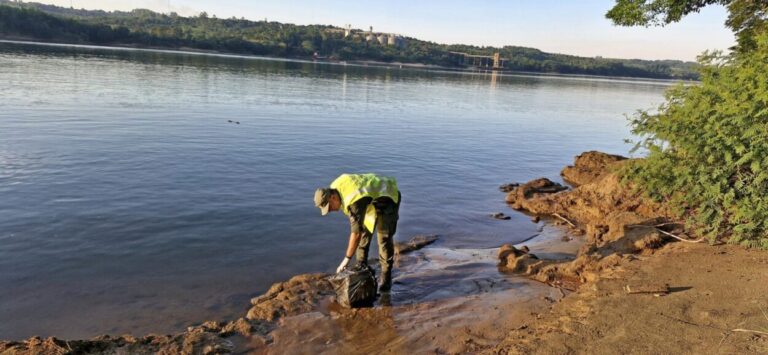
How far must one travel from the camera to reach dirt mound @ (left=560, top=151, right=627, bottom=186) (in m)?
15.6

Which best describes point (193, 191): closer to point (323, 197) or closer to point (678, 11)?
point (323, 197)

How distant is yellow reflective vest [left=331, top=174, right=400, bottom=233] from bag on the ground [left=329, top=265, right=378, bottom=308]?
0.72m

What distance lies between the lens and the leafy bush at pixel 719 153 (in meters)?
6.92

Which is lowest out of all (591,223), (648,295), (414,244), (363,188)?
(414,244)

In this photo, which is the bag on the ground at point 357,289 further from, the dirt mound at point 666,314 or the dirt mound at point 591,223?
the dirt mound at point 591,223

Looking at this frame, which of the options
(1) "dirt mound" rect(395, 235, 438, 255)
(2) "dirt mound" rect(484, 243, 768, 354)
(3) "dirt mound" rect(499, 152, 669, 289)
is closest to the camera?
(2) "dirt mound" rect(484, 243, 768, 354)

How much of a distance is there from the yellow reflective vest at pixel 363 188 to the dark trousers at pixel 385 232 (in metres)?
0.08

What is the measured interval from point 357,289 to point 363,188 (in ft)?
4.35

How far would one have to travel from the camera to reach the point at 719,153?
25.1 ft

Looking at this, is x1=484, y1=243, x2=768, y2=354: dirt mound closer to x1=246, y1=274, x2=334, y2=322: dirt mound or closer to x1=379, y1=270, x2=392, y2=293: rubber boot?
x1=379, y1=270, x2=392, y2=293: rubber boot

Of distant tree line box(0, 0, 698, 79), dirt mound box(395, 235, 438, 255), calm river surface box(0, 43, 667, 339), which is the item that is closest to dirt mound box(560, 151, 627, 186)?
calm river surface box(0, 43, 667, 339)

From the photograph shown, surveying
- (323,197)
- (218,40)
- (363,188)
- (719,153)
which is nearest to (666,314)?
(363,188)

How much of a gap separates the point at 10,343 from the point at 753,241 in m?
9.33

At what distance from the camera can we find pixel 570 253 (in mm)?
8836
